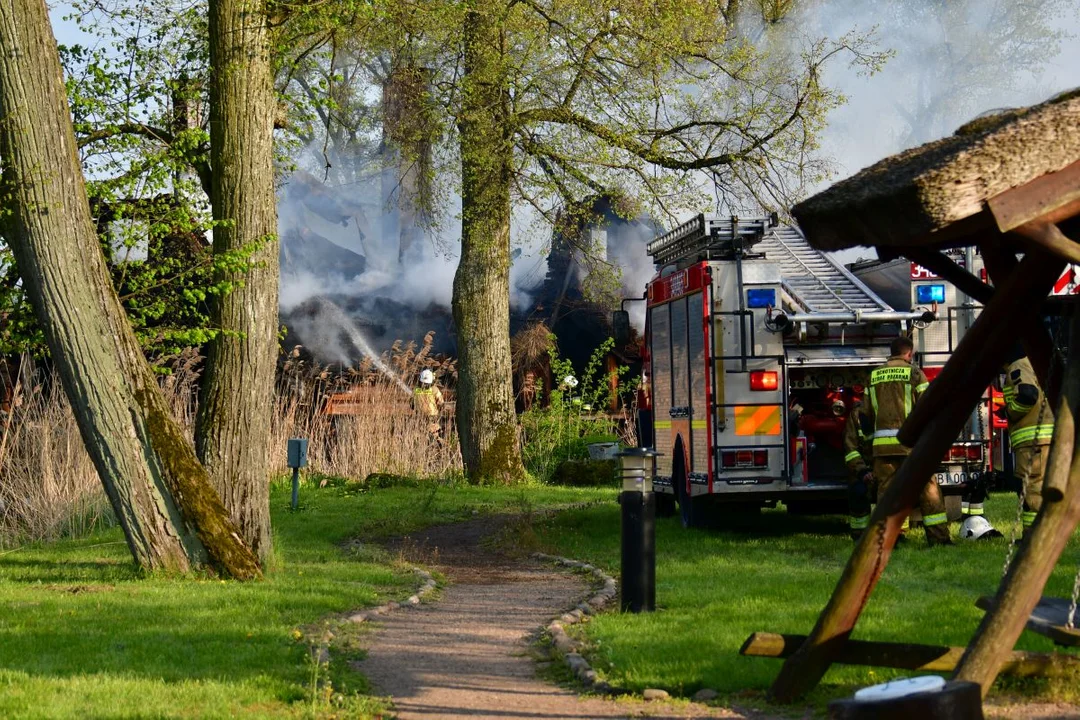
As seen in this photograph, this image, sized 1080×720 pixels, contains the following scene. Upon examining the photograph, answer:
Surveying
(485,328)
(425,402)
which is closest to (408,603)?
(485,328)

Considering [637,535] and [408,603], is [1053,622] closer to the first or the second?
[637,535]

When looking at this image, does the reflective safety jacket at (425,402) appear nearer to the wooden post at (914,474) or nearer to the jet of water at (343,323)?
the jet of water at (343,323)

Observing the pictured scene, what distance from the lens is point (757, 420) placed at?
43.3 ft

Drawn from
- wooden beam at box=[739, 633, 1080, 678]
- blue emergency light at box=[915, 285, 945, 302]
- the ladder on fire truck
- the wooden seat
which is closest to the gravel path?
wooden beam at box=[739, 633, 1080, 678]

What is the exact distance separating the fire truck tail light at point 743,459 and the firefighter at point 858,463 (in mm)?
746

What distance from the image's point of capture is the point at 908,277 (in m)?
13.6

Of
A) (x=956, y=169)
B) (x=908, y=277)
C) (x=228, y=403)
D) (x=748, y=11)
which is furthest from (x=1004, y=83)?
(x=956, y=169)

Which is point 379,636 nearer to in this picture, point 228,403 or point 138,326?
point 228,403

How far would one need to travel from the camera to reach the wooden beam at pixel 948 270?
614 centimetres

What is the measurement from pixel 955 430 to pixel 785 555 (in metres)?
6.29

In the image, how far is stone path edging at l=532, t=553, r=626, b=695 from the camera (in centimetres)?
679

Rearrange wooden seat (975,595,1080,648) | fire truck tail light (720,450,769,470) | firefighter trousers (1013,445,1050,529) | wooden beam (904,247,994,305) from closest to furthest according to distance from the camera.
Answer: wooden seat (975,595,1080,648)
wooden beam (904,247,994,305)
firefighter trousers (1013,445,1050,529)
fire truck tail light (720,450,769,470)

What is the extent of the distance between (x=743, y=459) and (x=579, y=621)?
185 inches

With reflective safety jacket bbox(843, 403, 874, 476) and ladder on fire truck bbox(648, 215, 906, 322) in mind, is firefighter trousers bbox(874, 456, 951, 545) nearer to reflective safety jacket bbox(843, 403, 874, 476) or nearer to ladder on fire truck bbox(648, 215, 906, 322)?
reflective safety jacket bbox(843, 403, 874, 476)
